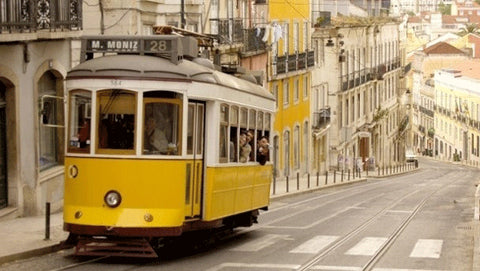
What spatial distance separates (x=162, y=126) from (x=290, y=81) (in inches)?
1733

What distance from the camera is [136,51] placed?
19.9 meters

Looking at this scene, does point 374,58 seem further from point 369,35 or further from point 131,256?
point 131,256

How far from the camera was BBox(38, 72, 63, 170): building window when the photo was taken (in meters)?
28.9

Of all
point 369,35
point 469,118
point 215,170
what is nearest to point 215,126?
point 215,170

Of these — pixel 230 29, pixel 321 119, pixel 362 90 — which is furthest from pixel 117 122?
pixel 362 90

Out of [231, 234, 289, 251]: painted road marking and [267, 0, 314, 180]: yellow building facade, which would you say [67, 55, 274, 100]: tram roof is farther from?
[267, 0, 314, 180]: yellow building facade

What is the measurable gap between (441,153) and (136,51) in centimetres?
12036

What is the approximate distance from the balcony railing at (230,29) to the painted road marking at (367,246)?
22055mm

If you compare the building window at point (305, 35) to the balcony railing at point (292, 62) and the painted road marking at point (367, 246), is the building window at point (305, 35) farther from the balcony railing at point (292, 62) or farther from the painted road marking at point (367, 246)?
the painted road marking at point (367, 246)

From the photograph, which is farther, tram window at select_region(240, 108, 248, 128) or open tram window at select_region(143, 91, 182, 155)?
tram window at select_region(240, 108, 248, 128)

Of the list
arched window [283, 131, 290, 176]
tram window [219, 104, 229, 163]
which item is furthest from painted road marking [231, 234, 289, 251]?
arched window [283, 131, 290, 176]

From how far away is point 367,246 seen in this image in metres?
23.2

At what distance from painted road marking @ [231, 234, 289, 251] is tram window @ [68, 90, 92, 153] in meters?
4.03

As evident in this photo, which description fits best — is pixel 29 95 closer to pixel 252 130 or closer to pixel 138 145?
pixel 252 130
